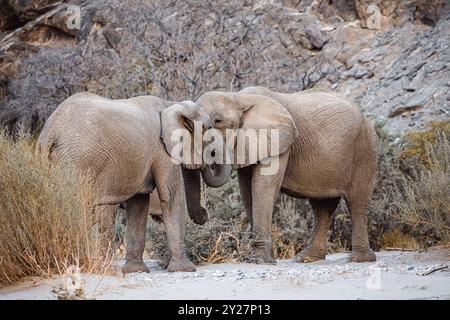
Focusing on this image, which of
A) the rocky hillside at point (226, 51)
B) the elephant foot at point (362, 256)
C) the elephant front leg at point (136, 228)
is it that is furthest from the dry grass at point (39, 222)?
the rocky hillside at point (226, 51)

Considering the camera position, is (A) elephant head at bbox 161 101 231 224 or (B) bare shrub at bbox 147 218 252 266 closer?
(A) elephant head at bbox 161 101 231 224

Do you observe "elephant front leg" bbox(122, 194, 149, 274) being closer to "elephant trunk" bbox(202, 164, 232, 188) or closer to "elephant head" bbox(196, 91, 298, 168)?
"elephant trunk" bbox(202, 164, 232, 188)

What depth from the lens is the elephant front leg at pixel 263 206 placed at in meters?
12.3

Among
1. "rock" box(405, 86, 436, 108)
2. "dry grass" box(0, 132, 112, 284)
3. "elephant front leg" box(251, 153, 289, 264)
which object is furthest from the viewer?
"rock" box(405, 86, 436, 108)

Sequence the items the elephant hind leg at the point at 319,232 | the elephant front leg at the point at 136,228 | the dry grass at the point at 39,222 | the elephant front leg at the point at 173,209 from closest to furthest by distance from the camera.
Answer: the dry grass at the point at 39,222 < the elephant front leg at the point at 173,209 < the elephant front leg at the point at 136,228 < the elephant hind leg at the point at 319,232

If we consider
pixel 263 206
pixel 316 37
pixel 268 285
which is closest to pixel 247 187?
pixel 263 206

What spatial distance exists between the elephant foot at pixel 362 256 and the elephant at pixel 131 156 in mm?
2123

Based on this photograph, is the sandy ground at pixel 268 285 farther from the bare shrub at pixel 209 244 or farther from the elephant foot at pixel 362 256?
the elephant foot at pixel 362 256

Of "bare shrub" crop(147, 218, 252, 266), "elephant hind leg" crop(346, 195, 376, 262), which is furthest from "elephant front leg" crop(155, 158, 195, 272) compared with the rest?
"elephant hind leg" crop(346, 195, 376, 262)

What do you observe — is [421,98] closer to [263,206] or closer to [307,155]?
[307,155]

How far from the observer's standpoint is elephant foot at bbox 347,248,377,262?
1298cm

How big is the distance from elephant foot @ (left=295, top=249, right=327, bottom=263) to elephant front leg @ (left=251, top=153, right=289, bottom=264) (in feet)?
3.06

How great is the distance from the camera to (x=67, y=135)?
34.0ft
